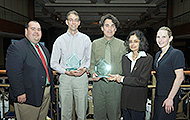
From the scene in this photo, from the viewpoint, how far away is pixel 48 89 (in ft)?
6.70

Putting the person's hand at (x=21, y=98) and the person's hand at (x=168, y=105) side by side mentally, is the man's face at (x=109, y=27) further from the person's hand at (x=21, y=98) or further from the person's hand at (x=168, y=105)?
the person's hand at (x=21, y=98)

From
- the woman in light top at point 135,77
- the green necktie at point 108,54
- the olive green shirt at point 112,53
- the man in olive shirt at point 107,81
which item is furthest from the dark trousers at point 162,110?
the green necktie at point 108,54

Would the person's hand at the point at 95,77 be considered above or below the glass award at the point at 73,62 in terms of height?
below

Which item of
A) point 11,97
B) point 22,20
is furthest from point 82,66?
point 22,20

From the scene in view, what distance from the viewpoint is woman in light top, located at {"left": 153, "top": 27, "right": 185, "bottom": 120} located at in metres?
1.66

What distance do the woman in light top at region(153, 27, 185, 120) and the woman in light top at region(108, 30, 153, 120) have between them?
0.47 feet

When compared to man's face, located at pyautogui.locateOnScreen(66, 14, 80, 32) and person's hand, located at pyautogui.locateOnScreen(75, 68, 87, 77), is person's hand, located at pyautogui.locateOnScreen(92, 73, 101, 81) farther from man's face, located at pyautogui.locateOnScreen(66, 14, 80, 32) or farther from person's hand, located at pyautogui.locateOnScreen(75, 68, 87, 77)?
man's face, located at pyautogui.locateOnScreen(66, 14, 80, 32)

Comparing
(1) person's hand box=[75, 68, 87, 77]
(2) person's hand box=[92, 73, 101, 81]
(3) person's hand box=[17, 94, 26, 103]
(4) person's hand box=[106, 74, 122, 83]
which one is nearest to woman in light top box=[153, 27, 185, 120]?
(4) person's hand box=[106, 74, 122, 83]

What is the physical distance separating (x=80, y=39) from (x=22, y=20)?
6650 millimetres

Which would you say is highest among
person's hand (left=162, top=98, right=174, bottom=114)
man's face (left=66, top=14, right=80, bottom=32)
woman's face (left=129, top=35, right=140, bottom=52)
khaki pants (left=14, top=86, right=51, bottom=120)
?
man's face (left=66, top=14, right=80, bottom=32)

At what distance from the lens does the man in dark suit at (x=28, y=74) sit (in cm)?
172

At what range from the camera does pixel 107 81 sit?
1912 millimetres

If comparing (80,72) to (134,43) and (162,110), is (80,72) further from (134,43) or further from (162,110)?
(162,110)

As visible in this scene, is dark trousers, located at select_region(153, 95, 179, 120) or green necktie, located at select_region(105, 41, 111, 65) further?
green necktie, located at select_region(105, 41, 111, 65)
